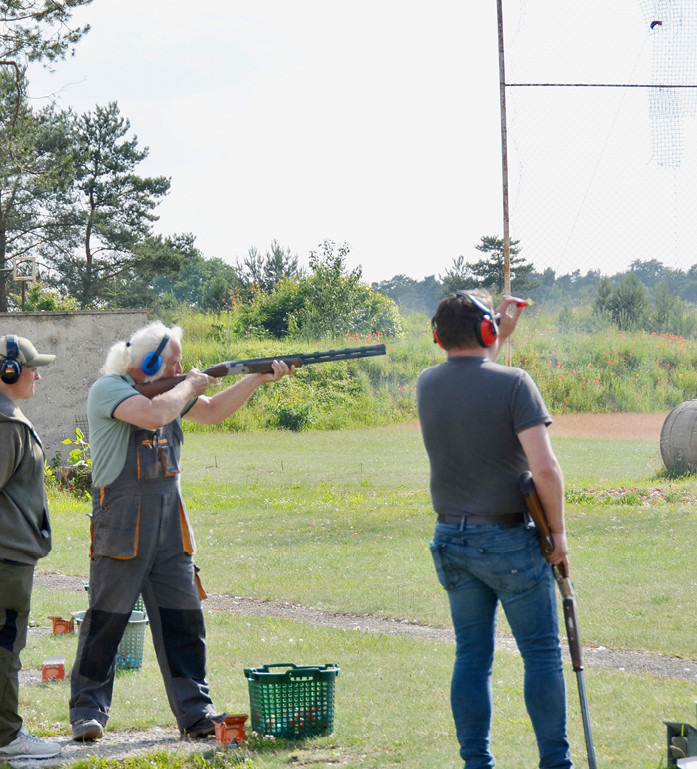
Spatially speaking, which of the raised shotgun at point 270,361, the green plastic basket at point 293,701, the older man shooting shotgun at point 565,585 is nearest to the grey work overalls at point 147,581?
the green plastic basket at point 293,701

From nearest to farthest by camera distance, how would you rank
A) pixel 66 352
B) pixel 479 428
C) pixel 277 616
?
pixel 479 428
pixel 277 616
pixel 66 352

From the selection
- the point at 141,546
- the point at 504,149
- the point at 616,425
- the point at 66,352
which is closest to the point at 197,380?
the point at 141,546

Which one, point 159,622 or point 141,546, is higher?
point 141,546

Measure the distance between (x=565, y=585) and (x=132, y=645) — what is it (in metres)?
3.73

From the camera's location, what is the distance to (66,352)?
Answer: 17016mm

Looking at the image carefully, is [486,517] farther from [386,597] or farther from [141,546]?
[386,597]

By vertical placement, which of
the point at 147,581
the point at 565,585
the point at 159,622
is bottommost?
the point at 159,622

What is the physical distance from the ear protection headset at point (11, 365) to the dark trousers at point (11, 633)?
90cm

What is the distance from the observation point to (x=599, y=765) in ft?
15.3

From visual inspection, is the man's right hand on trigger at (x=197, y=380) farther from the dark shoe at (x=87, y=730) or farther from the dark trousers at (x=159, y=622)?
the dark shoe at (x=87, y=730)

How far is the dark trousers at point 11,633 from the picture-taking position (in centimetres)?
478

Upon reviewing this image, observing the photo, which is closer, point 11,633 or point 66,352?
point 11,633

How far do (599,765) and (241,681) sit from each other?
256 centimetres

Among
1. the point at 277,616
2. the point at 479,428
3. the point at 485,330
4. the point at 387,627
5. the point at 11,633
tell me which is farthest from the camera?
the point at 277,616
